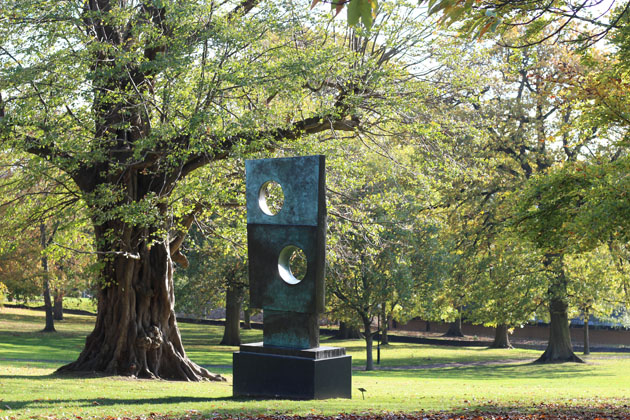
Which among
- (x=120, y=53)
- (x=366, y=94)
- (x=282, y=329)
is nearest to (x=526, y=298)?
(x=366, y=94)

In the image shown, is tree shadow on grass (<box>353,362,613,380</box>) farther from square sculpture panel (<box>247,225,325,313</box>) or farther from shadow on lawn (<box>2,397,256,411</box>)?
square sculpture panel (<box>247,225,325,313</box>)

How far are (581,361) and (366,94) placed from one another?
782 inches

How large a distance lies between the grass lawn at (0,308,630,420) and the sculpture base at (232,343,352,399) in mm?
329

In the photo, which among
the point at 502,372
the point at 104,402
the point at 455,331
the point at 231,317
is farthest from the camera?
the point at 455,331

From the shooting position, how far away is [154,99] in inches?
578

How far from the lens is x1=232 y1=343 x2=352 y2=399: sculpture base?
451 inches

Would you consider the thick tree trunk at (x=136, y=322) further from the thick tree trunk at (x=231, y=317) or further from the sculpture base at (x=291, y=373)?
the thick tree trunk at (x=231, y=317)

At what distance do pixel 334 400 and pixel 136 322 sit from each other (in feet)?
22.4

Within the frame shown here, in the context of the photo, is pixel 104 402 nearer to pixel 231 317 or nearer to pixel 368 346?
pixel 368 346

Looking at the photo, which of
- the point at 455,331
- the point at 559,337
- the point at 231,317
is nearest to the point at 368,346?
the point at 559,337

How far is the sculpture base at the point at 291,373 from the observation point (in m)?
11.5

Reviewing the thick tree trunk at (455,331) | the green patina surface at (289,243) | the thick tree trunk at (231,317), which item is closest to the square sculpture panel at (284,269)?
the green patina surface at (289,243)

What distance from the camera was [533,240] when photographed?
11188 mm

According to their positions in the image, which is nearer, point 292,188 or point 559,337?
point 292,188
